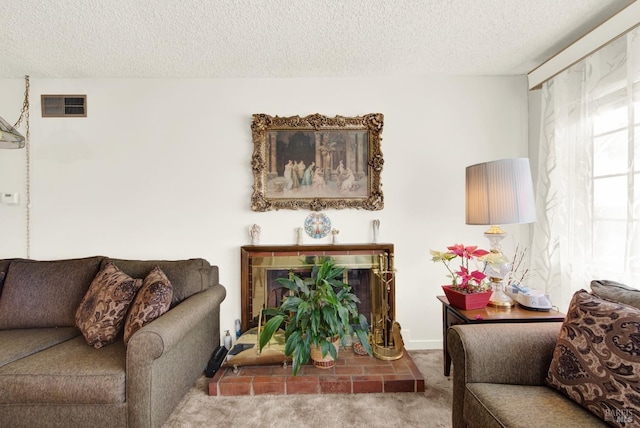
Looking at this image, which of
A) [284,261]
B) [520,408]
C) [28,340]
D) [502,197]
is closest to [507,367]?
[520,408]

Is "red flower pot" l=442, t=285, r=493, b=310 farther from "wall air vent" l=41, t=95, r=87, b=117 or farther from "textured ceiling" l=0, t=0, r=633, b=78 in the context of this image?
"wall air vent" l=41, t=95, r=87, b=117

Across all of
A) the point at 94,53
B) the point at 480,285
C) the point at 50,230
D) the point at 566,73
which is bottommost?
the point at 480,285

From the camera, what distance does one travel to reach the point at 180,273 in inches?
85.0

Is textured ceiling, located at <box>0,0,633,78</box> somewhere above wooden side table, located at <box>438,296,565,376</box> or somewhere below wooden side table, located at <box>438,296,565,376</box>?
above

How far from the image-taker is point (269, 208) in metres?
2.59

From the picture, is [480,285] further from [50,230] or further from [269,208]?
[50,230]

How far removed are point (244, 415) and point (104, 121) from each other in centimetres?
264

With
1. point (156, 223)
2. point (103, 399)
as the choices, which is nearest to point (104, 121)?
point (156, 223)

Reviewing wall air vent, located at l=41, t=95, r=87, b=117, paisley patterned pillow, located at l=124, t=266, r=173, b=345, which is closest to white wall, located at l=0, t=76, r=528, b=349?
wall air vent, located at l=41, t=95, r=87, b=117

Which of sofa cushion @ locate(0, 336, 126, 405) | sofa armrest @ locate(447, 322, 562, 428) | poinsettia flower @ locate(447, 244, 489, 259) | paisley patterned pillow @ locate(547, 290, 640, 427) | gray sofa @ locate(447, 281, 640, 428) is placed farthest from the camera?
poinsettia flower @ locate(447, 244, 489, 259)

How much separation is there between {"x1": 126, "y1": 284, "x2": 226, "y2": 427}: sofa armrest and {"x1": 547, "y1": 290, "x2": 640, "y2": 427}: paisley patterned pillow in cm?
184

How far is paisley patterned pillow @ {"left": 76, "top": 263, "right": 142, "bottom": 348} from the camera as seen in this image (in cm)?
176

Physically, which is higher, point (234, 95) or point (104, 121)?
point (234, 95)

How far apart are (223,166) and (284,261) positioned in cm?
101
